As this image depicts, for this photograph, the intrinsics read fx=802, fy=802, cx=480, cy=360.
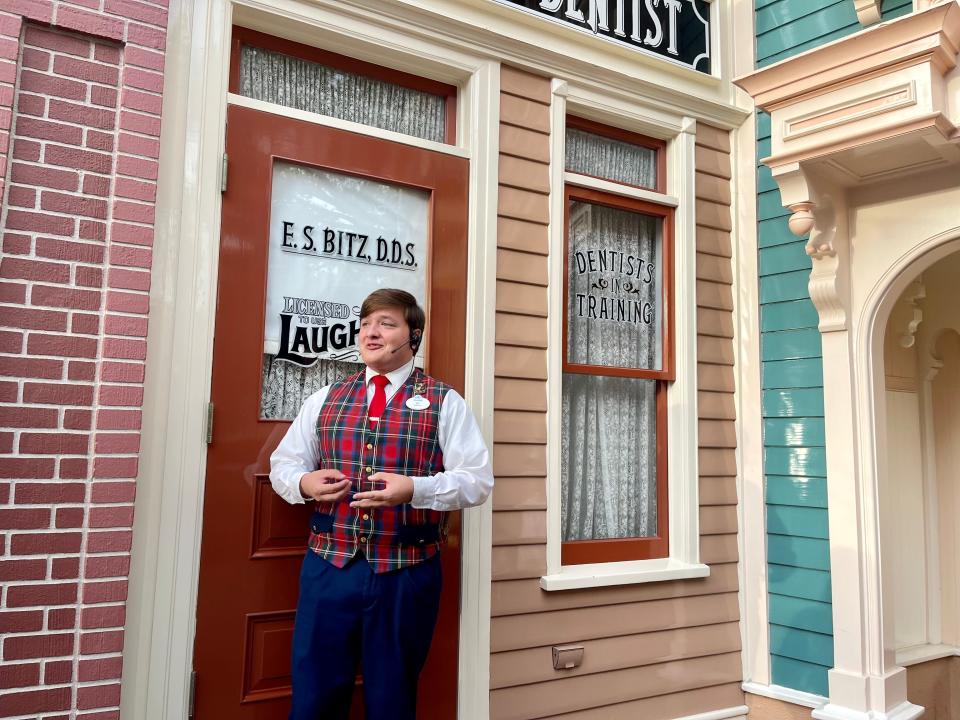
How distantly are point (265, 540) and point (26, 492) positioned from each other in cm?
76

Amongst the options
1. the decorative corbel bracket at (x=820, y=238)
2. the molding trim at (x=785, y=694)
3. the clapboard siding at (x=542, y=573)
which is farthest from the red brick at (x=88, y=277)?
the molding trim at (x=785, y=694)

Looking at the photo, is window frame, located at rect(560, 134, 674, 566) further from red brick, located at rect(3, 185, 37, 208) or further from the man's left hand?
red brick, located at rect(3, 185, 37, 208)

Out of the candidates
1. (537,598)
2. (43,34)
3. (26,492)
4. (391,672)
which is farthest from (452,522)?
(43,34)

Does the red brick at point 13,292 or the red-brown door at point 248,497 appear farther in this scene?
the red-brown door at point 248,497

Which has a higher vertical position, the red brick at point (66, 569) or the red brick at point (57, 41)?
the red brick at point (57, 41)

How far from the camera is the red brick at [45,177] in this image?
7.70 feet

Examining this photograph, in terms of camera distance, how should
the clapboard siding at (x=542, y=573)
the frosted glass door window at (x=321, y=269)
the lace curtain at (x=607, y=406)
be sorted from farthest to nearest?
the lace curtain at (x=607, y=406)
the clapboard siding at (x=542, y=573)
the frosted glass door window at (x=321, y=269)

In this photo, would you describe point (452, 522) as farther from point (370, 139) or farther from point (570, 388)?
point (370, 139)

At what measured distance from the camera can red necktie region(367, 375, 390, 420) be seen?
2.49 m

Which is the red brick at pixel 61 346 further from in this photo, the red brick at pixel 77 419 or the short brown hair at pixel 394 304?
the short brown hair at pixel 394 304

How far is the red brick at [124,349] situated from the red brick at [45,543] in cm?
53

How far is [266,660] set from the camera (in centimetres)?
269

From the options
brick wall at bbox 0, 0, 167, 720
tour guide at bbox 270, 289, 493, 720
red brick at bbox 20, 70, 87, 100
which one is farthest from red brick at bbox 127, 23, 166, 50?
tour guide at bbox 270, 289, 493, 720

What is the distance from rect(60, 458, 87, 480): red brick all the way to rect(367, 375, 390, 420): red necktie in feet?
2.77
